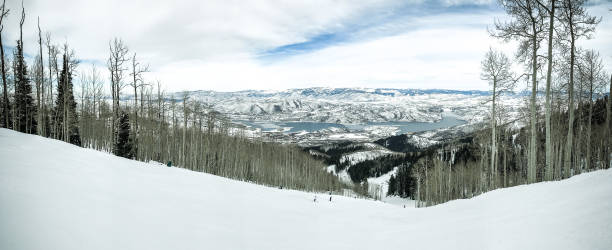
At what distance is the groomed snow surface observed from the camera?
5.14 meters

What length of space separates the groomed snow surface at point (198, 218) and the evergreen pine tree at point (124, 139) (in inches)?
956

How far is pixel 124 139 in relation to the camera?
36.2 metres

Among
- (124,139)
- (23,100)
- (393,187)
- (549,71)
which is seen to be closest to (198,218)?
(549,71)

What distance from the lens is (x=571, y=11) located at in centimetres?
1359

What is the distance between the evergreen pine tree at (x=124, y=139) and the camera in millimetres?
34438

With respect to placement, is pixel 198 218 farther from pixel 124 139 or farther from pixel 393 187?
pixel 393 187

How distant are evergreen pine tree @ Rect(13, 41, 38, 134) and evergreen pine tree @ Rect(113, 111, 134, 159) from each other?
8.47m

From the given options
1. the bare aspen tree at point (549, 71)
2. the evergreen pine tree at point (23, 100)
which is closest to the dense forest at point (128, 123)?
the evergreen pine tree at point (23, 100)

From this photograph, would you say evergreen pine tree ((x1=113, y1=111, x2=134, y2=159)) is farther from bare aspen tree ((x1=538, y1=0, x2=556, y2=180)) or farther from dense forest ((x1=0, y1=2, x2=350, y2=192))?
bare aspen tree ((x1=538, y1=0, x2=556, y2=180))

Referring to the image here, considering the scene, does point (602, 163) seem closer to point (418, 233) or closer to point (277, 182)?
point (418, 233)

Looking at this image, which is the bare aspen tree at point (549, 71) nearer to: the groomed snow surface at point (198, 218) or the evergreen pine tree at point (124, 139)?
the groomed snow surface at point (198, 218)

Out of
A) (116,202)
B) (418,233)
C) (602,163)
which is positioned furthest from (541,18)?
(602,163)

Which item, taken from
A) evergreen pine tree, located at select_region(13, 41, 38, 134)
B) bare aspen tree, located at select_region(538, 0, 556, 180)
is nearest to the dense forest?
evergreen pine tree, located at select_region(13, 41, 38, 134)

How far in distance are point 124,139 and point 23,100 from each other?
1037 cm
